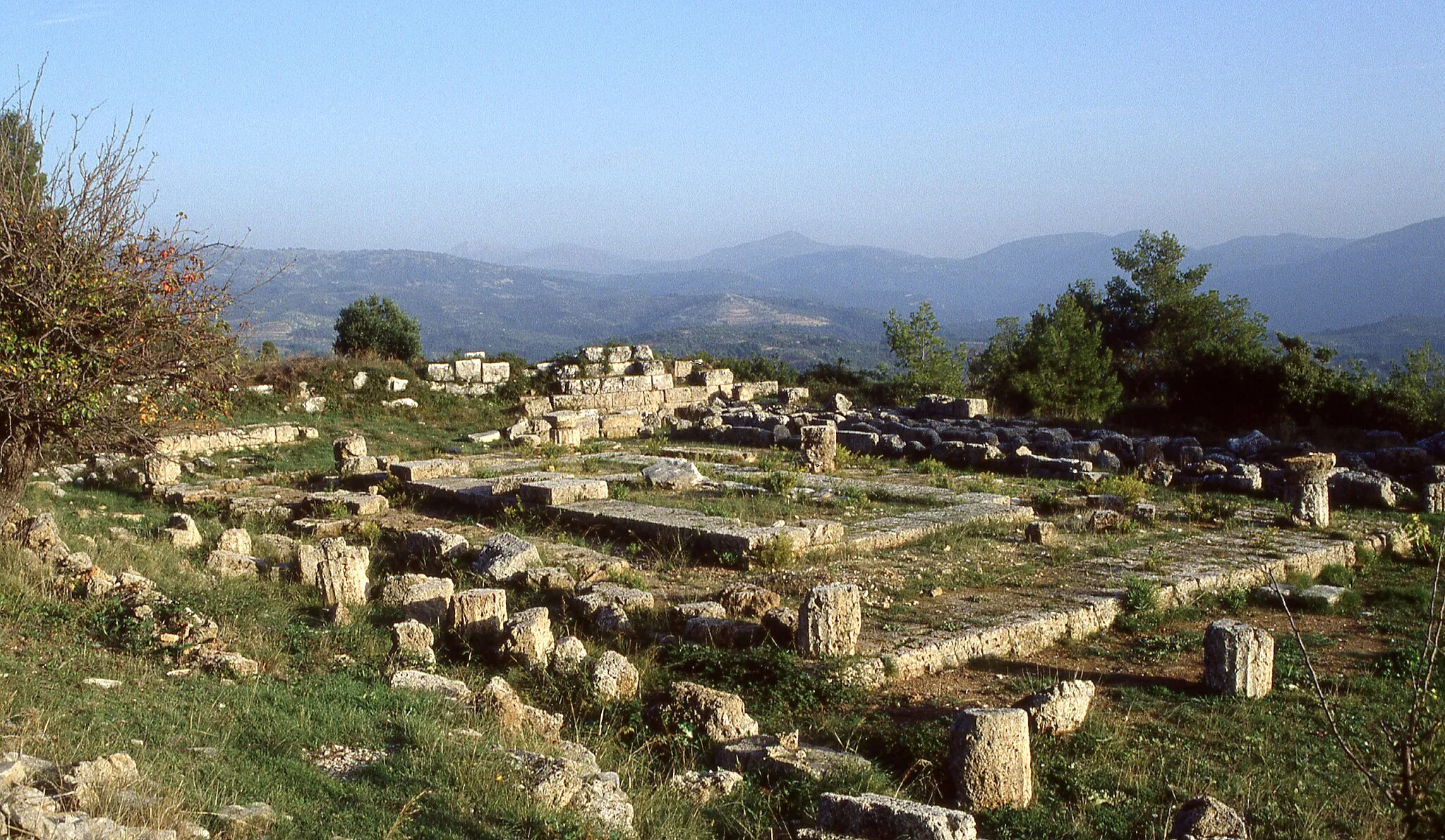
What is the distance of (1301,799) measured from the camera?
5.67 meters

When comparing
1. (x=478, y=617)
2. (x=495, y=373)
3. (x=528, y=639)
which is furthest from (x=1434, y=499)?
(x=495, y=373)

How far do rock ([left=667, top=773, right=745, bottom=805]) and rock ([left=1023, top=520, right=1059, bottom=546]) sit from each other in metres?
6.87

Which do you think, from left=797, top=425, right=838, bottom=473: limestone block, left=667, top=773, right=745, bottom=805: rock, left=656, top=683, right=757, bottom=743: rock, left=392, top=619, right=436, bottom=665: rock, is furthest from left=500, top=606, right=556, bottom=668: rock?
left=797, top=425, right=838, bottom=473: limestone block

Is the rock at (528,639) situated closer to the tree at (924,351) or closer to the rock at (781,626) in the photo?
the rock at (781,626)

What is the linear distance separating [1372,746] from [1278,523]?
24.1ft

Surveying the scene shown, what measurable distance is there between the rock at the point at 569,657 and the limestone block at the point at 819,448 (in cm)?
1025

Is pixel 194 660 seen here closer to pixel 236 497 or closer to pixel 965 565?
pixel 965 565

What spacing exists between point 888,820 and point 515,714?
9.02ft

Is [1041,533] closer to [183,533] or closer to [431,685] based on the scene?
[431,685]

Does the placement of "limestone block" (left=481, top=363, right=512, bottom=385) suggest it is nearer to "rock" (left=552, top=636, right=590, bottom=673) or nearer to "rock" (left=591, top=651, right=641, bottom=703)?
"rock" (left=552, top=636, right=590, bottom=673)

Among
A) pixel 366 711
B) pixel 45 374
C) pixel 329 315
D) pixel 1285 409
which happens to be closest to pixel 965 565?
pixel 366 711

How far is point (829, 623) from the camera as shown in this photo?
26.3 feet

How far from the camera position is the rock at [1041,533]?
39.0ft

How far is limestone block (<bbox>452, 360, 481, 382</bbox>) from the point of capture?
89.5 ft
